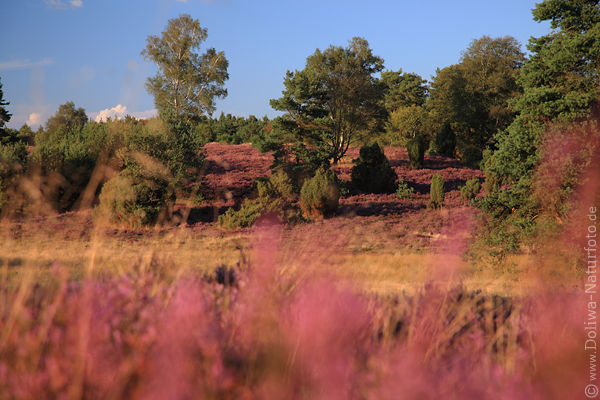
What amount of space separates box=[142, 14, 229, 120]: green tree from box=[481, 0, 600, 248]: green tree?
29.0 m

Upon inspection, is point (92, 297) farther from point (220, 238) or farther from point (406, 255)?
point (220, 238)

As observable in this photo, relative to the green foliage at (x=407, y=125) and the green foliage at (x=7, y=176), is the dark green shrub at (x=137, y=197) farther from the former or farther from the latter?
the green foliage at (x=407, y=125)

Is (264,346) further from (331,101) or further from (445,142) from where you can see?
(445,142)

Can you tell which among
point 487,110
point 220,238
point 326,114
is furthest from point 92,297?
point 487,110

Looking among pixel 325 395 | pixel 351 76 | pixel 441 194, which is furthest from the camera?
pixel 351 76

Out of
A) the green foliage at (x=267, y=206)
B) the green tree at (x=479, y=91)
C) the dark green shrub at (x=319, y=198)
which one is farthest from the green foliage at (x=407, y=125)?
the dark green shrub at (x=319, y=198)

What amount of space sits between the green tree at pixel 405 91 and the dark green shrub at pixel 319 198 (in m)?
41.1

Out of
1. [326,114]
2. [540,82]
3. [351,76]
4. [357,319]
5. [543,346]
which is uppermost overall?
[351,76]

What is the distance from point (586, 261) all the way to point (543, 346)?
280 inches

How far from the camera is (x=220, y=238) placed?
1230 cm

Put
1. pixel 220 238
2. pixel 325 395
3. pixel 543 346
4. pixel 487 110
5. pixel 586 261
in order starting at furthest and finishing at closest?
pixel 487 110
pixel 220 238
pixel 586 261
pixel 543 346
pixel 325 395

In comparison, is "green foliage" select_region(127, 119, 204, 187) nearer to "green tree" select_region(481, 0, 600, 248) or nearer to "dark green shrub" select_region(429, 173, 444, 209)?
"dark green shrub" select_region(429, 173, 444, 209)

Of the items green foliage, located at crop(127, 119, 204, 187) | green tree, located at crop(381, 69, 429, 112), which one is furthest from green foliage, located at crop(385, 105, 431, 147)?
green foliage, located at crop(127, 119, 204, 187)

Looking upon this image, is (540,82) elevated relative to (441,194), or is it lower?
elevated
